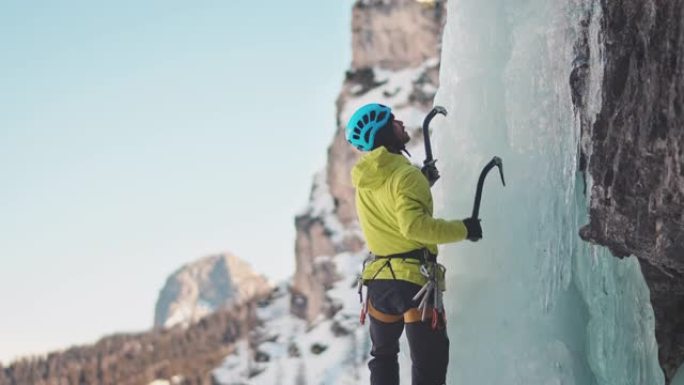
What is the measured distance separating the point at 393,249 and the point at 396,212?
25cm

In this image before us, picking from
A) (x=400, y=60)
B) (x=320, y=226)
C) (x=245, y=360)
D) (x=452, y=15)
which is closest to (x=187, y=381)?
(x=245, y=360)

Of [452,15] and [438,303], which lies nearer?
[438,303]

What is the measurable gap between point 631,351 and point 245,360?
4201 centimetres

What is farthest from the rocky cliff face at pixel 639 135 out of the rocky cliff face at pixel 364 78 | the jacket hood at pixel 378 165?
the rocky cliff face at pixel 364 78

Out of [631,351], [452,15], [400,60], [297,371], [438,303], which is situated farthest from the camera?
[400,60]

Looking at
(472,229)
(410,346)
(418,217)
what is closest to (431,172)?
(472,229)

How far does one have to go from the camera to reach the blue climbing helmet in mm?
4227

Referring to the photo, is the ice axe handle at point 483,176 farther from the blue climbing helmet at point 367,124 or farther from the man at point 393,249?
the blue climbing helmet at point 367,124

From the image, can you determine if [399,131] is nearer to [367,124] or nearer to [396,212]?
[367,124]

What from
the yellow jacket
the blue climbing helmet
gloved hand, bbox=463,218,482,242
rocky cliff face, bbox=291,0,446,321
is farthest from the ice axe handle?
rocky cliff face, bbox=291,0,446,321

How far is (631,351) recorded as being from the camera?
16.1ft

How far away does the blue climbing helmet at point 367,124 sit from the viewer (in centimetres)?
423

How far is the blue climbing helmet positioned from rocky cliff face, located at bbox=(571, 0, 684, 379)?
1149 millimetres

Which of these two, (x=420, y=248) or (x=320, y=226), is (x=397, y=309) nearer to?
(x=420, y=248)
